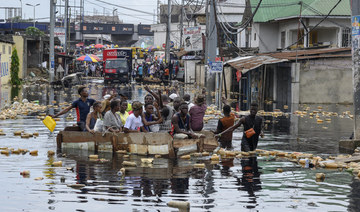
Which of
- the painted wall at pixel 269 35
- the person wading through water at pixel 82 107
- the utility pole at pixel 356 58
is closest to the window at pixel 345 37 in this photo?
the painted wall at pixel 269 35

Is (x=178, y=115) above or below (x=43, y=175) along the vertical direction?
above

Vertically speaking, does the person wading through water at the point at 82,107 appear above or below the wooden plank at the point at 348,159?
above

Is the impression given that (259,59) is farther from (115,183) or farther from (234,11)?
(234,11)

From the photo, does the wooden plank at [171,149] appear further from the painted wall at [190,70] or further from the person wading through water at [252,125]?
the painted wall at [190,70]

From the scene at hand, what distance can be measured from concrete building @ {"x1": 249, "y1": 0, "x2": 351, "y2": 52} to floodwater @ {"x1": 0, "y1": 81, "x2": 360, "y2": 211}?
2830 cm

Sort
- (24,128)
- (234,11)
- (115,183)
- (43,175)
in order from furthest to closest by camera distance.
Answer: (234,11)
(24,128)
(43,175)
(115,183)

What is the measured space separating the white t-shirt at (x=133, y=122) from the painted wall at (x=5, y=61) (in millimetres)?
34106

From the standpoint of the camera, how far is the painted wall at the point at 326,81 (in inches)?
1393

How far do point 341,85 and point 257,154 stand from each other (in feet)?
69.9

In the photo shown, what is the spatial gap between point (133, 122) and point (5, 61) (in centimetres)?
3627

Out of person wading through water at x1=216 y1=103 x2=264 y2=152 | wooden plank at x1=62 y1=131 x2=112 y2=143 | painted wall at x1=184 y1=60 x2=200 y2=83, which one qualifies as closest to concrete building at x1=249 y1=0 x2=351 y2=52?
painted wall at x1=184 y1=60 x2=200 y2=83

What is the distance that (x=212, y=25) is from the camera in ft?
121

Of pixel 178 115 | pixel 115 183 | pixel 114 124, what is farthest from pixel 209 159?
pixel 115 183

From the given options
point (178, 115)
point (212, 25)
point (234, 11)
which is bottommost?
point (178, 115)
